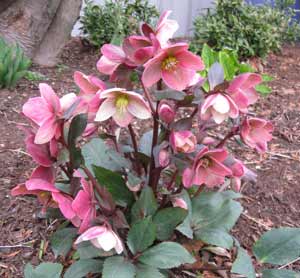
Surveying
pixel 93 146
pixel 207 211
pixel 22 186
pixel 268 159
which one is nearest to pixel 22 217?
pixel 93 146

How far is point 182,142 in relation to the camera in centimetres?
123

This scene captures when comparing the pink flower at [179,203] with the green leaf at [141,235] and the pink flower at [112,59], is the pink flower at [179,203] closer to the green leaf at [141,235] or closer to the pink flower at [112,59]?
the green leaf at [141,235]

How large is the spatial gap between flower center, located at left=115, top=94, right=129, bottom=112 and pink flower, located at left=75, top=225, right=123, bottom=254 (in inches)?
10.9

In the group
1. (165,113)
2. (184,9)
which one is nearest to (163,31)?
(165,113)

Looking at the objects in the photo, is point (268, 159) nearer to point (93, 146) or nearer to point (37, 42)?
point (93, 146)

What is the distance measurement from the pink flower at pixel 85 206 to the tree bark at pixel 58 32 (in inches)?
85.1

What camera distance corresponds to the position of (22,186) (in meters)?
1.26

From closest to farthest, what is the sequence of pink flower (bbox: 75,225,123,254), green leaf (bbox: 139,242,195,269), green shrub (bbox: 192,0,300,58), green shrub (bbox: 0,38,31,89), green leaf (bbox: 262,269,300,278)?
pink flower (bbox: 75,225,123,254) → green leaf (bbox: 139,242,195,269) → green leaf (bbox: 262,269,300,278) → green shrub (bbox: 0,38,31,89) → green shrub (bbox: 192,0,300,58)

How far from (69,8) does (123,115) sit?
2.29 metres

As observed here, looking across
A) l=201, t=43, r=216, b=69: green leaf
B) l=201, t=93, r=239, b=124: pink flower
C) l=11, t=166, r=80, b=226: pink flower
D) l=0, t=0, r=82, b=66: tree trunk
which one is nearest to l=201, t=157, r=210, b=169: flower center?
l=201, t=93, r=239, b=124: pink flower

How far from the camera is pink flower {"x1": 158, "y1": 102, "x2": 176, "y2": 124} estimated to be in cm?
125

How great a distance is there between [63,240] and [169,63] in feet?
1.88

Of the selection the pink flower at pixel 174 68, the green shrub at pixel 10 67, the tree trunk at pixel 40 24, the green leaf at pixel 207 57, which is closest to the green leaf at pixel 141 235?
the pink flower at pixel 174 68

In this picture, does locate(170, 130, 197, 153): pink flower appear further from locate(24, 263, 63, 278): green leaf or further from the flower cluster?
locate(24, 263, 63, 278): green leaf
